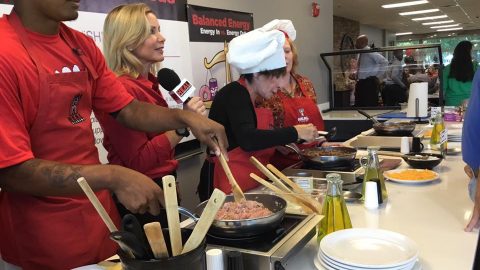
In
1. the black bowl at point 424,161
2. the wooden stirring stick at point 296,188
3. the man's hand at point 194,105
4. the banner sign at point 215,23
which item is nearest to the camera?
the wooden stirring stick at point 296,188

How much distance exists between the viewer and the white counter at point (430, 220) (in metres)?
1.11

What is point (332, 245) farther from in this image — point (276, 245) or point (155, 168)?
point (155, 168)

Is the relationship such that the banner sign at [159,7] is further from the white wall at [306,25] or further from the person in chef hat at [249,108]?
the person in chef hat at [249,108]

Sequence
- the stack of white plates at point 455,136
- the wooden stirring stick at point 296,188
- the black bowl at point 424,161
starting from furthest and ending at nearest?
the stack of white plates at point 455,136
the black bowl at point 424,161
the wooden stirring stick at point 296,188

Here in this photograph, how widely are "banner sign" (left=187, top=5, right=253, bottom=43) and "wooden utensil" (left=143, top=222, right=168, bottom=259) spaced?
2565mm

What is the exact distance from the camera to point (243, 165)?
6.66 feet

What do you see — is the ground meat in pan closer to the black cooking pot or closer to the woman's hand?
the black cooking pot

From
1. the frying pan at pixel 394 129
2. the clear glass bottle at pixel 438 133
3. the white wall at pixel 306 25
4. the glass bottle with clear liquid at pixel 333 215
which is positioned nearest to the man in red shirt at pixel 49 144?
the glass bottle with clear liquid at pixel 333 215

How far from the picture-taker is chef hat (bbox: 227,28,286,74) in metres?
2.10

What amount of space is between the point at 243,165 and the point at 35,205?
0.99m

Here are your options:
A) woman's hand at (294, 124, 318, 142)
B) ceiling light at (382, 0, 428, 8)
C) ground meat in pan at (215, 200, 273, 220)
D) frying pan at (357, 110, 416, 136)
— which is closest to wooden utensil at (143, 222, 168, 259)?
ground meat in pan at (215, 200, 273, 220)

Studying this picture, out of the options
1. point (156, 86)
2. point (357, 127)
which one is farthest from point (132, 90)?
point (357, 127)

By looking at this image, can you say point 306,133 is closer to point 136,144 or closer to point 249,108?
point 249,108

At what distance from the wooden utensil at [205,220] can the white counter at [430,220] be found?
364 mm
